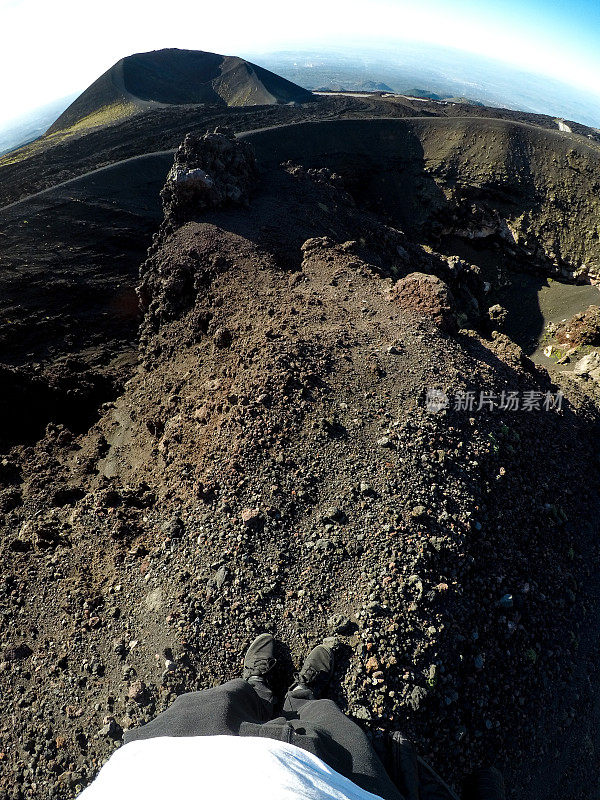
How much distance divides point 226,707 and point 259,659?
843 millimetres

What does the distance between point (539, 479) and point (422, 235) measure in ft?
47.0

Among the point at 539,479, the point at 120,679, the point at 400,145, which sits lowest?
the point at 120,679

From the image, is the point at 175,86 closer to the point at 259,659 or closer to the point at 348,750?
the point at 259,659

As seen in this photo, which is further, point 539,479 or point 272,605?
point 539,479

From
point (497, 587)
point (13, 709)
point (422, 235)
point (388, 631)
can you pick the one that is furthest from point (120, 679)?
point (422, 235)

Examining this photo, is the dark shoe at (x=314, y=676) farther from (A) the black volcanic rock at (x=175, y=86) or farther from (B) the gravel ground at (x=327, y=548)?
(A) the black volcanic rock at (x=175, y=86)

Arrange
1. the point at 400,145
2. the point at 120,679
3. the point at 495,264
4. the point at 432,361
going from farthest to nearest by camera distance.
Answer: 1. the point at 400,145
2. the point at 495,264
3. the point at 432,361
4. the point at 120,679

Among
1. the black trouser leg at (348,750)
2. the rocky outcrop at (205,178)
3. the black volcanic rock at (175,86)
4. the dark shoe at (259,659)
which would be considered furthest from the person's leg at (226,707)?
the black volcanic rock at (175,86)

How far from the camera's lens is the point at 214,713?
3.07 metres

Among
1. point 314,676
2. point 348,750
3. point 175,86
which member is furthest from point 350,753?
point 175,86

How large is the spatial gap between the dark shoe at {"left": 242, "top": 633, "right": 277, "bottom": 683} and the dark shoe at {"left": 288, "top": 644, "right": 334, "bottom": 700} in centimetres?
29

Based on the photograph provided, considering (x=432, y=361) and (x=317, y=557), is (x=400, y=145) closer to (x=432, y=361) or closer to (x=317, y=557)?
(x=432, y=361)

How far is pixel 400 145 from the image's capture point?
19828 mm

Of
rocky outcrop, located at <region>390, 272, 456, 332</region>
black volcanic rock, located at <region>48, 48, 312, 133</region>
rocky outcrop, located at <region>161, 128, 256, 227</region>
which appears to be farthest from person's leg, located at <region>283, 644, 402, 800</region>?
black volcanic rock, located at <region>48, 48, 312, 133</region>
